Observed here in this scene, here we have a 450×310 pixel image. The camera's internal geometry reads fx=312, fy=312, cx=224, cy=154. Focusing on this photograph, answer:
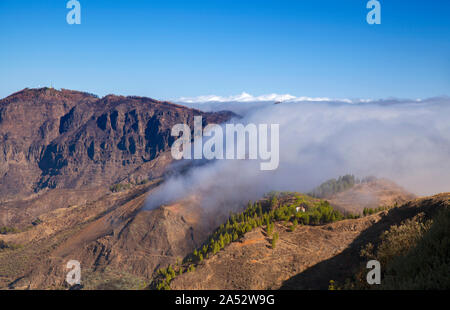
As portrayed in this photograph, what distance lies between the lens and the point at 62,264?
70812 mm

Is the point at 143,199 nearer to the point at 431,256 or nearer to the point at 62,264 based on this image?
the point at 62,264
